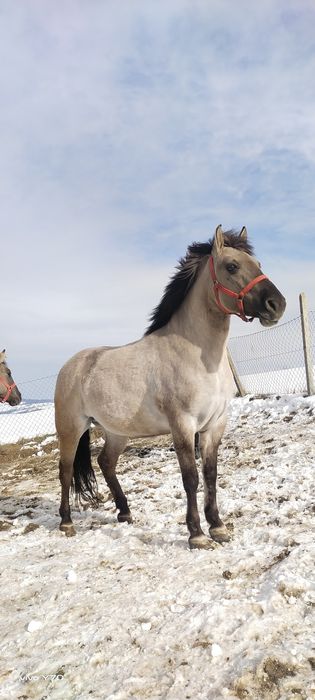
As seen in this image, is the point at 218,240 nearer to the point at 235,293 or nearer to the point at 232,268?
the point at 232,268

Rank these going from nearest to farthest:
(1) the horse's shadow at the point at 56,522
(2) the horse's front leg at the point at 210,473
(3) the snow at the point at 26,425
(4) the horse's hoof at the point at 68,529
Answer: (2) the horse's front leg at the point at 210,473 → (1) the horse's shadow at the point at 56,522 → (4) the horse's hoof at the point at 68,529 → (3) the snow at the point at 26,425

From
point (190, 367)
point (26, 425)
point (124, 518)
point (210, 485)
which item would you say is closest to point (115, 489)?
point (124, 518)

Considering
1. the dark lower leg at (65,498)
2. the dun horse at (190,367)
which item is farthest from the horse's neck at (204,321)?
the dark lower leg at (65,498)

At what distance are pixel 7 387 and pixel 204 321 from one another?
7.59 m

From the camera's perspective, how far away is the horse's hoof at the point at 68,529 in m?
5.16

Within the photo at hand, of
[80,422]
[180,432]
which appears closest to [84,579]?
[180,432]

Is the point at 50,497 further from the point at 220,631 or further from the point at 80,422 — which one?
the point at 220,631

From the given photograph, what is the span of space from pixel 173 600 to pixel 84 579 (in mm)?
Result: 908

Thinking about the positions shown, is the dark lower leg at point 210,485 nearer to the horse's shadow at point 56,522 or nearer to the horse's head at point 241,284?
the horse's shadow at point 56,522

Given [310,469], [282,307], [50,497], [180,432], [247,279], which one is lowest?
[50,497]

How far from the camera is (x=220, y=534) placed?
425cm

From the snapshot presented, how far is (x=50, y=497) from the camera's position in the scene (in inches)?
280

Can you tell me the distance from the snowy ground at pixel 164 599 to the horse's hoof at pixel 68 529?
0.11m

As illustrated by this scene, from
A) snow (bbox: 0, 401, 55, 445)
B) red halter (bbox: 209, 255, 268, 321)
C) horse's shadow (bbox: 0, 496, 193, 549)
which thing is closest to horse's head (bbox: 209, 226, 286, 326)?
red halter (bbox: 209, 255, 268, 321)
